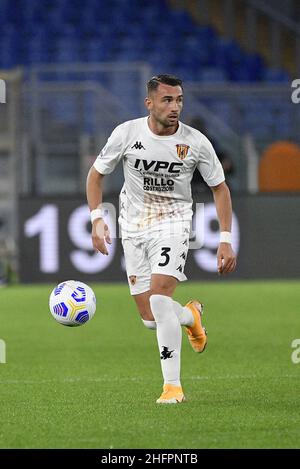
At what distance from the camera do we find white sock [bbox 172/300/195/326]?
27.9 feet

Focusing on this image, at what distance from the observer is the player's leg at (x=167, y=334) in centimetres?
778

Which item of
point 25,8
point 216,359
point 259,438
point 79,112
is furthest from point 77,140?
point 259,438

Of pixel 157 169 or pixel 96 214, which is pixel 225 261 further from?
pixel 96 214

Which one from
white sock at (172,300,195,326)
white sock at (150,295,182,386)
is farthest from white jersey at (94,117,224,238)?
white sock at (172,300,195,326)

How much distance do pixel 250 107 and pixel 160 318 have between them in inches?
542

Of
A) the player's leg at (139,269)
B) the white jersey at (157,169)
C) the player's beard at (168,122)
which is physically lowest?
the player's leg at (139,269)

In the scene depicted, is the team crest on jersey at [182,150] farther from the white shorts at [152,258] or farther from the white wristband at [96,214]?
the white wristband at [96,214]

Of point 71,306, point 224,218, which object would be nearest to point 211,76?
point 71,306

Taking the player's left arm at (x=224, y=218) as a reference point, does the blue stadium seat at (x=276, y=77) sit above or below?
above

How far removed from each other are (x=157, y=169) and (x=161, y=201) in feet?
0.78

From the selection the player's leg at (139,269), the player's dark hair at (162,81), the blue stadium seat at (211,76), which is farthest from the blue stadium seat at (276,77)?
the player's dark hair at (162,81)

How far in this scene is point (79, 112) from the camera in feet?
69.7

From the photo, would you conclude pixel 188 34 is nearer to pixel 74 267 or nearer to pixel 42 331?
pixel 74 267

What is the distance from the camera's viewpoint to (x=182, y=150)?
315 inches
